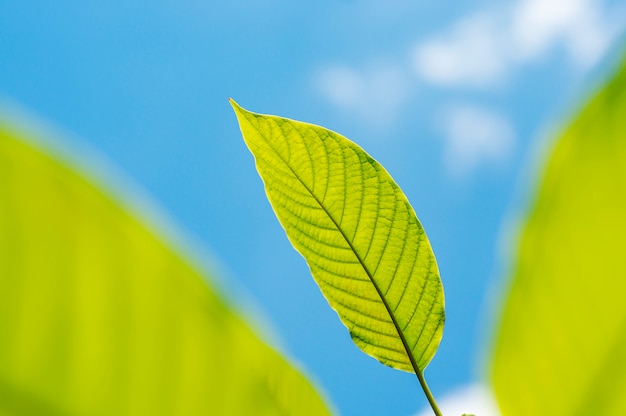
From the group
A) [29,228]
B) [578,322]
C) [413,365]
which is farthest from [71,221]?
[413,365]

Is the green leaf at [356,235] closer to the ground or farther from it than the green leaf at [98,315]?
farther from it

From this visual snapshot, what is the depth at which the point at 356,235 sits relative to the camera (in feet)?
1.84

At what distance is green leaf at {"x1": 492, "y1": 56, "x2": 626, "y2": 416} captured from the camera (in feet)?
1.00

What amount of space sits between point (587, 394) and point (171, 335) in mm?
217

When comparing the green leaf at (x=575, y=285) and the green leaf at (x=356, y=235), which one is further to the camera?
the green leaf at (x=356, y=235)

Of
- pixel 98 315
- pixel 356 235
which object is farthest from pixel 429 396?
pixel 98 315

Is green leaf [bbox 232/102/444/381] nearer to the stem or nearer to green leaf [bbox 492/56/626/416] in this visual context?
the stem

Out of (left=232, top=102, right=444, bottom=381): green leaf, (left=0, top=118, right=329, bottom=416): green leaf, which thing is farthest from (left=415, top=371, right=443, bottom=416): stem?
(left=0, top=118, right=329, bottom=416): green leaf

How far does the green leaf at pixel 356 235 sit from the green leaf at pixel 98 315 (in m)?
0.23

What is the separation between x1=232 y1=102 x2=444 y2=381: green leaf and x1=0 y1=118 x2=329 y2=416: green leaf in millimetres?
226

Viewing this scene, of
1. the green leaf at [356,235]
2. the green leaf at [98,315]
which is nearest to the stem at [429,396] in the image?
the green leaf at [356,235]

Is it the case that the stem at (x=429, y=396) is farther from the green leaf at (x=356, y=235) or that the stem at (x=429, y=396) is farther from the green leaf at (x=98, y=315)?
the green leaf at (x=98, y=315)

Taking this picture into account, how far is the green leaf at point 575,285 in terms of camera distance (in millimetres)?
304

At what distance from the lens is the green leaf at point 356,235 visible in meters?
0.51
